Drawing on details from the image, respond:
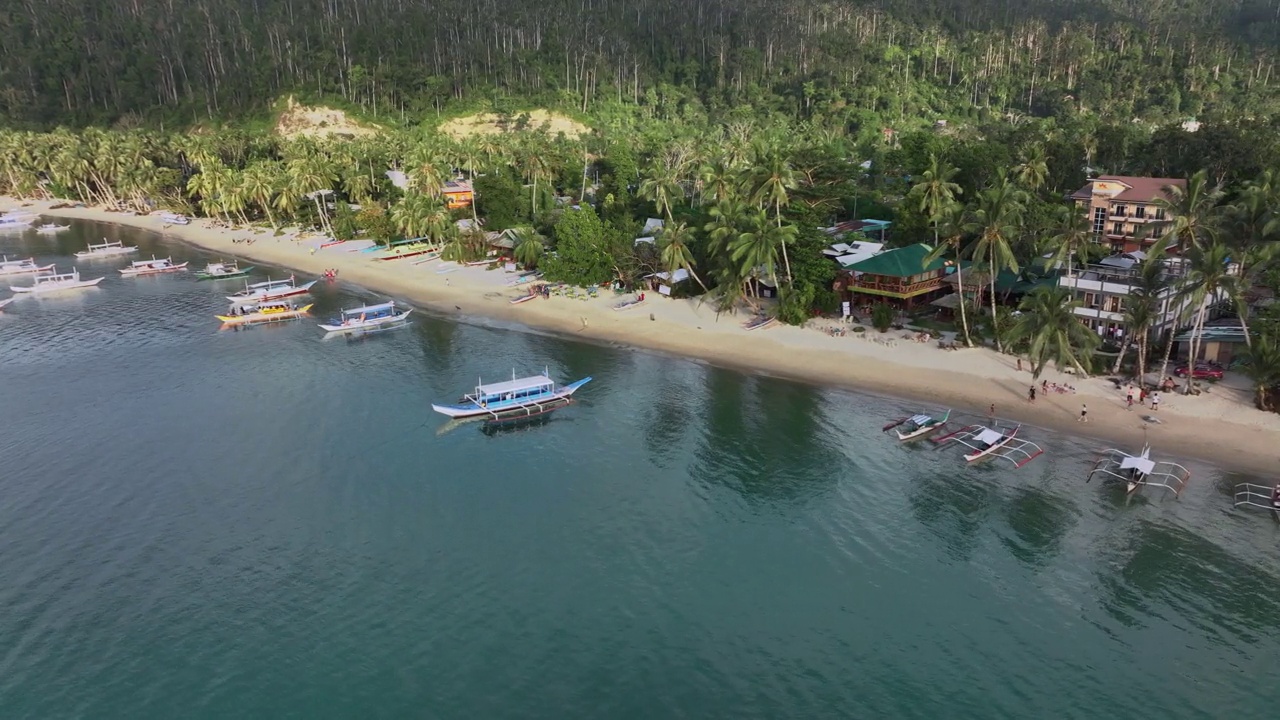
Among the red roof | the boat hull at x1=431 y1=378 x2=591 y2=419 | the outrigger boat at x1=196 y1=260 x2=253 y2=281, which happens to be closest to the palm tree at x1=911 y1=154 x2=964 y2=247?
the red roof

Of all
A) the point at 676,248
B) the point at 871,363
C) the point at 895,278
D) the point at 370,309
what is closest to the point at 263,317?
the point at 370,309

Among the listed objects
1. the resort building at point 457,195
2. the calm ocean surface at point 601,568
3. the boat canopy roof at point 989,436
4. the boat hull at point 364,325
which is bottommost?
the calm ocean surface at point 601,568

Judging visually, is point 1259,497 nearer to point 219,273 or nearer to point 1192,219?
point 1192,219

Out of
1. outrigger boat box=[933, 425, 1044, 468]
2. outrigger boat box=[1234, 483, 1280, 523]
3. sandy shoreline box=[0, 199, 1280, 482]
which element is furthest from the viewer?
sandy shoreline box=[0, 199, 1280, 482]

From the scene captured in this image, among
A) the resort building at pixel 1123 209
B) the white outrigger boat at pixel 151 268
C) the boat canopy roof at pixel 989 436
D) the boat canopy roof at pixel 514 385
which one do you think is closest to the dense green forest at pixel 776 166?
the resort building at pixel 1123 209

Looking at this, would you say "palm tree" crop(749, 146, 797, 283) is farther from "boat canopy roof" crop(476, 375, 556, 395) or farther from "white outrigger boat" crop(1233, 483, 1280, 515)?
"white outrigger boat" crop(1233, 483, 1280, 515)

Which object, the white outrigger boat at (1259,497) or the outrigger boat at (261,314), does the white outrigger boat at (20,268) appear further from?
the white outrigger boat at (1259,497)
